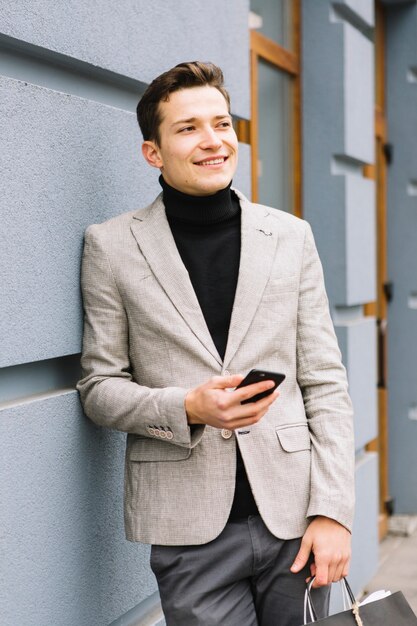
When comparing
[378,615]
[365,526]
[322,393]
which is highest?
[322,393]

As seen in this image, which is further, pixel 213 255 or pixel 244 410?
pixel 213 255

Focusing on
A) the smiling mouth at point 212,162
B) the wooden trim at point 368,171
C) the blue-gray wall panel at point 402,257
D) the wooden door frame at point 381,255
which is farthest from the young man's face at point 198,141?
the blue-gray wall panel at point 402,257

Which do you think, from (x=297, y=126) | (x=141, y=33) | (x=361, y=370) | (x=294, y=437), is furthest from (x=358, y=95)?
(x=294, y=437)

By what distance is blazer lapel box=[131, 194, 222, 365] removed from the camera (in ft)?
7.79

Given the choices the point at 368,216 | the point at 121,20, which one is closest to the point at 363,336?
the point at 368,216

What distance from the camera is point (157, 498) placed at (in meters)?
2.39

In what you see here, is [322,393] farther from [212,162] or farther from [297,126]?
[297,126]

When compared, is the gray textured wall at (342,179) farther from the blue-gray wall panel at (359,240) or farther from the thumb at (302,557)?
the thumb at (302,557)

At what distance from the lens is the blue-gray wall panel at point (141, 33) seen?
8.10 ft

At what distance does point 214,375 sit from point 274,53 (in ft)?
8.73

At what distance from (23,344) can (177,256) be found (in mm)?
418

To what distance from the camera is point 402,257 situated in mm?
6656

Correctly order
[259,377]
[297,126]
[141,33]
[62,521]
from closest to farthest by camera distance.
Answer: [259,377], [62,521], [141,33], [297,126]

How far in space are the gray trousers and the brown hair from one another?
977 millimetres
